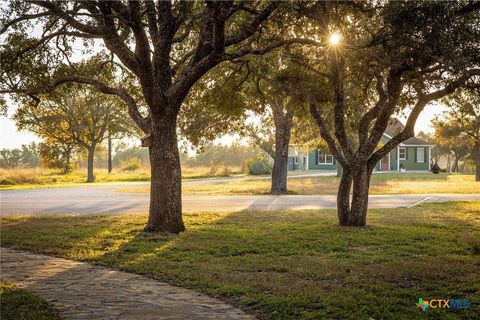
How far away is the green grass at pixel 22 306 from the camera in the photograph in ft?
18.9

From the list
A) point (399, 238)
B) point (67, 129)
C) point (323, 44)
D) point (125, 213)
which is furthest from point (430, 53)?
point (67, 129)

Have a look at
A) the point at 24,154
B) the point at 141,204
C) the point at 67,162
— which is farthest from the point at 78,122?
the point at 24,154

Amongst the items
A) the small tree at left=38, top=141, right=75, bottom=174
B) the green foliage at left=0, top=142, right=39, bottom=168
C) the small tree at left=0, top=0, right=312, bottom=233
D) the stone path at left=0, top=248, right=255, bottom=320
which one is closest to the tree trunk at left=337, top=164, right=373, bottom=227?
the small tree at left=0, top=0, right=312, bottom=233

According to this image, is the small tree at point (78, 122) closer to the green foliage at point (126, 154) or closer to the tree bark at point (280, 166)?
the tree bark at point (280, 166)

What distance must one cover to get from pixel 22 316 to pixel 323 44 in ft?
32.4

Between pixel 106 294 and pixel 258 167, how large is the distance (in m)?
49.2

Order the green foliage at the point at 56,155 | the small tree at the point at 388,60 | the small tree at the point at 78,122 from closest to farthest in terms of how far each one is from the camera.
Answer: the small tree at the point at 388,60 < the small tree at the point at 78,122 < the green foliage at the point at 56,155

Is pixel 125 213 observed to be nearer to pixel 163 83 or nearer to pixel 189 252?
pixel 163 83

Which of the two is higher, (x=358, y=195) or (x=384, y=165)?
(x=384, y=165)

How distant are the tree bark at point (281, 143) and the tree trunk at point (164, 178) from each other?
15124mm

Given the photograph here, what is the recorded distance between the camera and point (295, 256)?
9.76 m

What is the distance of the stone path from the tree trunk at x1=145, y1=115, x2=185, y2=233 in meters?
3.97

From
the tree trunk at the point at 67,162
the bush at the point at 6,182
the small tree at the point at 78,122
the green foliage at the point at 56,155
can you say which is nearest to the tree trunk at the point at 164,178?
the bush at the point at 6,182

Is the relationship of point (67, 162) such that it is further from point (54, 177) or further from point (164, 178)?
point (164, 178)
